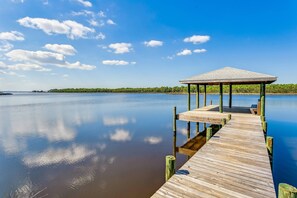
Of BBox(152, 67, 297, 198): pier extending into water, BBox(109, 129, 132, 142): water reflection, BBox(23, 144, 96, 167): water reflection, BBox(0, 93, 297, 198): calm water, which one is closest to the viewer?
BBox(152, 67, 297, 198): pier extending into water

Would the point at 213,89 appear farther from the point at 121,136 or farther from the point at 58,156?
the point at 58,156

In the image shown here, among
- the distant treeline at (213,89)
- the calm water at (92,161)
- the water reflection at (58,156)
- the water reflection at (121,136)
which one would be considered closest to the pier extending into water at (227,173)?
the calm water at (92,161)

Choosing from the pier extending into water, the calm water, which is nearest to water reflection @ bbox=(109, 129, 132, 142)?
the calm water

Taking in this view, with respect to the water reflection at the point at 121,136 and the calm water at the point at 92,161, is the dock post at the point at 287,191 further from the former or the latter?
the water reflection at the point at 121,136

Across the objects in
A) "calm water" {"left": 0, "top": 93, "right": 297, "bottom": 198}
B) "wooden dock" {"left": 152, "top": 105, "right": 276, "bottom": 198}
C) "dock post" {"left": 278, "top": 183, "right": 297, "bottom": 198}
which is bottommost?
"calm water" {"left": 0, "top": 93, "right": 297, "bottom": 198}

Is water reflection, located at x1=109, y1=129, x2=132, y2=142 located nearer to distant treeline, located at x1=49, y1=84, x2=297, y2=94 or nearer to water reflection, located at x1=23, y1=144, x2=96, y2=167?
water reflection, located at x1=23, y1=144, x2=96, y2=167

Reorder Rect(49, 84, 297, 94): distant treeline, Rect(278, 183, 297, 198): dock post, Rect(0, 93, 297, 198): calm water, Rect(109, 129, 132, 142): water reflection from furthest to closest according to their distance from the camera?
Rect(49, 84, 297, 94): distant treeline, Rect(109, 129, 132, 142): water reflection, Rect(0, 93, 297, 198): calm water, Rect(278, 183, 297, 198): dock post

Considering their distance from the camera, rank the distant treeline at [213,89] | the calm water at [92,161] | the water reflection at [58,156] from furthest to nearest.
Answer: the distant treeline at [213,89]
the water reflection at [58,156]
the calm water at [92,161]

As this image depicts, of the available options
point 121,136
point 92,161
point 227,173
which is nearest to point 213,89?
point 121,136

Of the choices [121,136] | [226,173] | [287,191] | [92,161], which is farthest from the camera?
[121,136]

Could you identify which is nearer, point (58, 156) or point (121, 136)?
point (58, 156)

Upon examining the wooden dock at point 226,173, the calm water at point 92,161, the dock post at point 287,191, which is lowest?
the calm water at point 92,161

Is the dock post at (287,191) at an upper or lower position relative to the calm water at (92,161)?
upper

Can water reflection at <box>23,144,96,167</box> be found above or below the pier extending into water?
below
